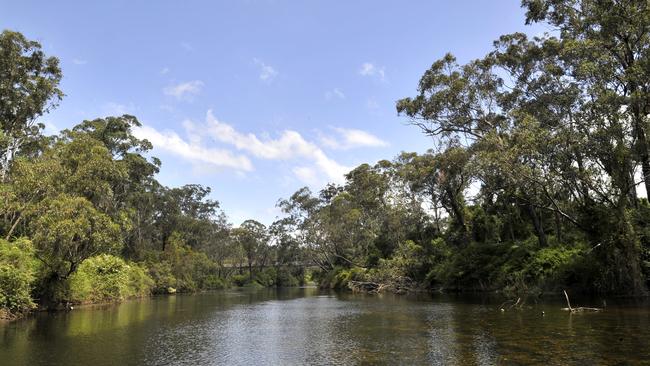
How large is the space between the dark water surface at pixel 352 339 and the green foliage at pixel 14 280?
1256 mm

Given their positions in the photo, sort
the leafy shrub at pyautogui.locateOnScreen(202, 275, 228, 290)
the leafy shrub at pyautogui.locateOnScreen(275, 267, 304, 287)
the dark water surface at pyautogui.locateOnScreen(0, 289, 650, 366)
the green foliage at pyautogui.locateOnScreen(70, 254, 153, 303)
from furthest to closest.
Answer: the leafy shrub at pyautogui.locateOnScreen(275, 267, 304, 287) < the leafy shrub at pyautogui.locateOnScreen(202, 275, 228, 290) < the green foliage at pyautogui.locateOnScreen(70, 254, 153, 303) < the dark water surface at pyautogui.locateOnScreen(0, 289, 650, 366)

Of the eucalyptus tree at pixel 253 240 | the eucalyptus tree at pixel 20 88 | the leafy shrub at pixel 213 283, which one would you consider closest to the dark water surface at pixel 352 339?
the eucalyptus tree at pixel 20 88

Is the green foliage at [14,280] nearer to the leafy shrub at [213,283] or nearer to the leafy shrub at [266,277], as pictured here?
the leafy shrub at [213,283]

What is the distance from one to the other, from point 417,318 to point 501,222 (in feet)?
88.7

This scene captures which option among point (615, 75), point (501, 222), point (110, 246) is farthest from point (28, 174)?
point (501, 222)

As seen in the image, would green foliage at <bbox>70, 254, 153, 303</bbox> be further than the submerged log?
No

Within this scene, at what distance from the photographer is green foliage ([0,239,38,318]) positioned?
23.5 m

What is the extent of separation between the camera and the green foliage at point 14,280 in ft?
77.2

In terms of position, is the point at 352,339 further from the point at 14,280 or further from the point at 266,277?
the point at 266,277

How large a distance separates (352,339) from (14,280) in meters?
17.7

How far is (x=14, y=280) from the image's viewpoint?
23.7 meters

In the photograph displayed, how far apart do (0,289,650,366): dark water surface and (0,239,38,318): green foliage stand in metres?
1.26

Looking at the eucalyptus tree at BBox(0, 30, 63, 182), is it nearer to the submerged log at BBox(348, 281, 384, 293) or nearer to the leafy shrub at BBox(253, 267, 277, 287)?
the submerged log at BBox(348, 281, 384, 293)

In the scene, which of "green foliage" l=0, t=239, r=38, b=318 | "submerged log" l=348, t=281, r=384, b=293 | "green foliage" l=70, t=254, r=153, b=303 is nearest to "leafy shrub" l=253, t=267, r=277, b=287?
"submerged log" l=348, t=281, r=384, b=293
